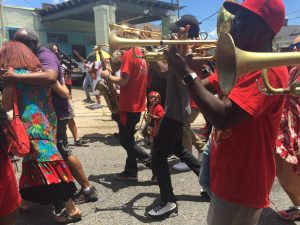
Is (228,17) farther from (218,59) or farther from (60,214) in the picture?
(60,214)

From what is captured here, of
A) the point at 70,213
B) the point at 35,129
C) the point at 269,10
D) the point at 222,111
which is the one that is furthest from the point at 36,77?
Result: the point at 269,10

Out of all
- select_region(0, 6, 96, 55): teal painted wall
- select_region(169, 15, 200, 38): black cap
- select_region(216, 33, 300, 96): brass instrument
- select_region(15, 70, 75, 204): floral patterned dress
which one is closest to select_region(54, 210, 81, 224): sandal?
select_region(15, 70, 75, 204): floral patterned dress

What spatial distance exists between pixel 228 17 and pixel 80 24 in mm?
20152

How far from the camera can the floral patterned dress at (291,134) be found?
292cm

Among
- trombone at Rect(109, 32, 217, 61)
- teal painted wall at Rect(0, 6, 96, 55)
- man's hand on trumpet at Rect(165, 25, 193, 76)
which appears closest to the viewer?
man's hand on trumpet at Rect(165, 25, 193, 76)

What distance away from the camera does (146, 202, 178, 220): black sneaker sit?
3184 millimetres

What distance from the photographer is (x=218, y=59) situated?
161 cm

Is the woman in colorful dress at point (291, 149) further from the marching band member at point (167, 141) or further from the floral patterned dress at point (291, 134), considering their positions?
the marching band member at point (167, 141)

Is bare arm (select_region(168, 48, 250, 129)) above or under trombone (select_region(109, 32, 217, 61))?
under

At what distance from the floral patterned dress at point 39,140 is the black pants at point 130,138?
1142 millimetres

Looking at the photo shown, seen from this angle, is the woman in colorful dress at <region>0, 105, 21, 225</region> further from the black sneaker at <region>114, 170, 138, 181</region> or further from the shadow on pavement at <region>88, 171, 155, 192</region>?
the black sneaker at <region>114, 170, 138, 181</region>

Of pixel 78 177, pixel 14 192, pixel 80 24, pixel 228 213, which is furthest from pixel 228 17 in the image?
pixel 80 24

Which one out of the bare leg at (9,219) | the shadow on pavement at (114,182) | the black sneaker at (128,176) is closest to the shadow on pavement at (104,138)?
the shadow on pavement at (114,182)

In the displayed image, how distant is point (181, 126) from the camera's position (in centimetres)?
340
